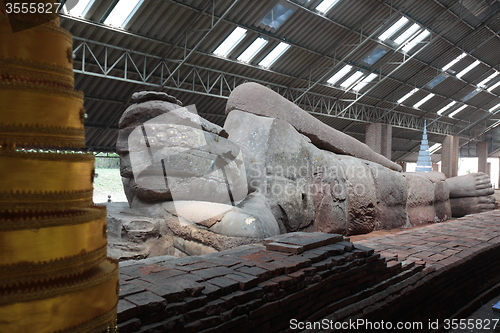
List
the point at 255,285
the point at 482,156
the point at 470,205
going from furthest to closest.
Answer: the point at 482,156 < the point at 470,205 < the point at 255,285

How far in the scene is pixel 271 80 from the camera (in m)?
13.6

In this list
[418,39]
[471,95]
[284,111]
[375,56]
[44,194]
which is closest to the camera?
[44,194]

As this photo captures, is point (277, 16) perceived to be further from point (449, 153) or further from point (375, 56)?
point (449, 153)

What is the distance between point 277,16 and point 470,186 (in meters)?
6.37

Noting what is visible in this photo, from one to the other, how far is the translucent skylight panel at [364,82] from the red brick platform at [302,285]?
1185 centimetres

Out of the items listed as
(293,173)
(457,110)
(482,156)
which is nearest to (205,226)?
(293,173)

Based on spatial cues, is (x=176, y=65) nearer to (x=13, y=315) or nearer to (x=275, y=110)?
(x=275, y=110)

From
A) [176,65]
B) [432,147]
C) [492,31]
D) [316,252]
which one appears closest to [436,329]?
[316,252]

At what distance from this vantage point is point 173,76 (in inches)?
461

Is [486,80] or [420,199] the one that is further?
[486,80]

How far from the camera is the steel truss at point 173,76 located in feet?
32.2

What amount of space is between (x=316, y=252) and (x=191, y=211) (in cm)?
145

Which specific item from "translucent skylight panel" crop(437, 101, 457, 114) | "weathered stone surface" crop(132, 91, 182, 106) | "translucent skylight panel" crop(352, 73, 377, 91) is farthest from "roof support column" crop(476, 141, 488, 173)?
"weathered stone surface" crop(132, 91, 182, 106)

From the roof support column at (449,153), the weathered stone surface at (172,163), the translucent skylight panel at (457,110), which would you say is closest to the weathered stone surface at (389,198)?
the weathered stone surface at (172,163)
